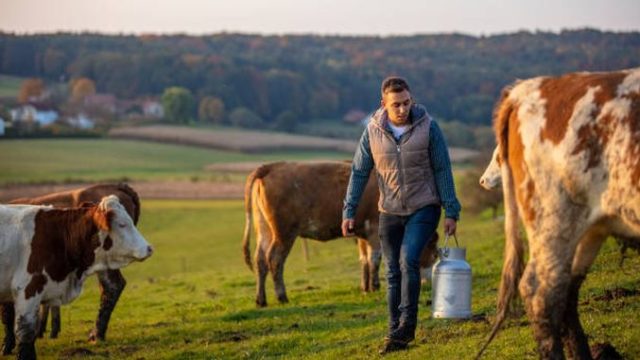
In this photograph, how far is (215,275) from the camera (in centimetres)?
2669

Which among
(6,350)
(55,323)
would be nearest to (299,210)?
(55,323)

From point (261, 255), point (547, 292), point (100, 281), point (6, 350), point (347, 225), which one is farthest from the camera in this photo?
point (261, 255)

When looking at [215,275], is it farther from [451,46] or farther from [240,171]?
[451,46]

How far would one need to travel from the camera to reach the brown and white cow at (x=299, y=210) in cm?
1677

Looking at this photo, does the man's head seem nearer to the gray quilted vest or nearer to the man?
the man

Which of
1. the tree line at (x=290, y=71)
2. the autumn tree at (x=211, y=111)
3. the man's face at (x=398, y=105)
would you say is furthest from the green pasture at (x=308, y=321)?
the autumn tree at (x=211, y=111)

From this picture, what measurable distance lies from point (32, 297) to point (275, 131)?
10670 centimetres

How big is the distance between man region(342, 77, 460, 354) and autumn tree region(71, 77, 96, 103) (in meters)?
116

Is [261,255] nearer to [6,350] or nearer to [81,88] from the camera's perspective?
[6,350]

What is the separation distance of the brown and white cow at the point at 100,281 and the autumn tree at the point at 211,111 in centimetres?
10383

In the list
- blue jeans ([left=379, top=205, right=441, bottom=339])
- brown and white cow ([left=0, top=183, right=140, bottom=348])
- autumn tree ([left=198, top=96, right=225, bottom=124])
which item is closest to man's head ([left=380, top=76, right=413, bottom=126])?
blue jeans ([left=379, top=205, right=441, bottom=339])

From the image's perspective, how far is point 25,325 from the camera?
38.3ft

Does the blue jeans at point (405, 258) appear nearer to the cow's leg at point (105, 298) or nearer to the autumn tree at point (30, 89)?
the cow's leg at point (105, 298)

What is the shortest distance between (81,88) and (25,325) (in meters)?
120
